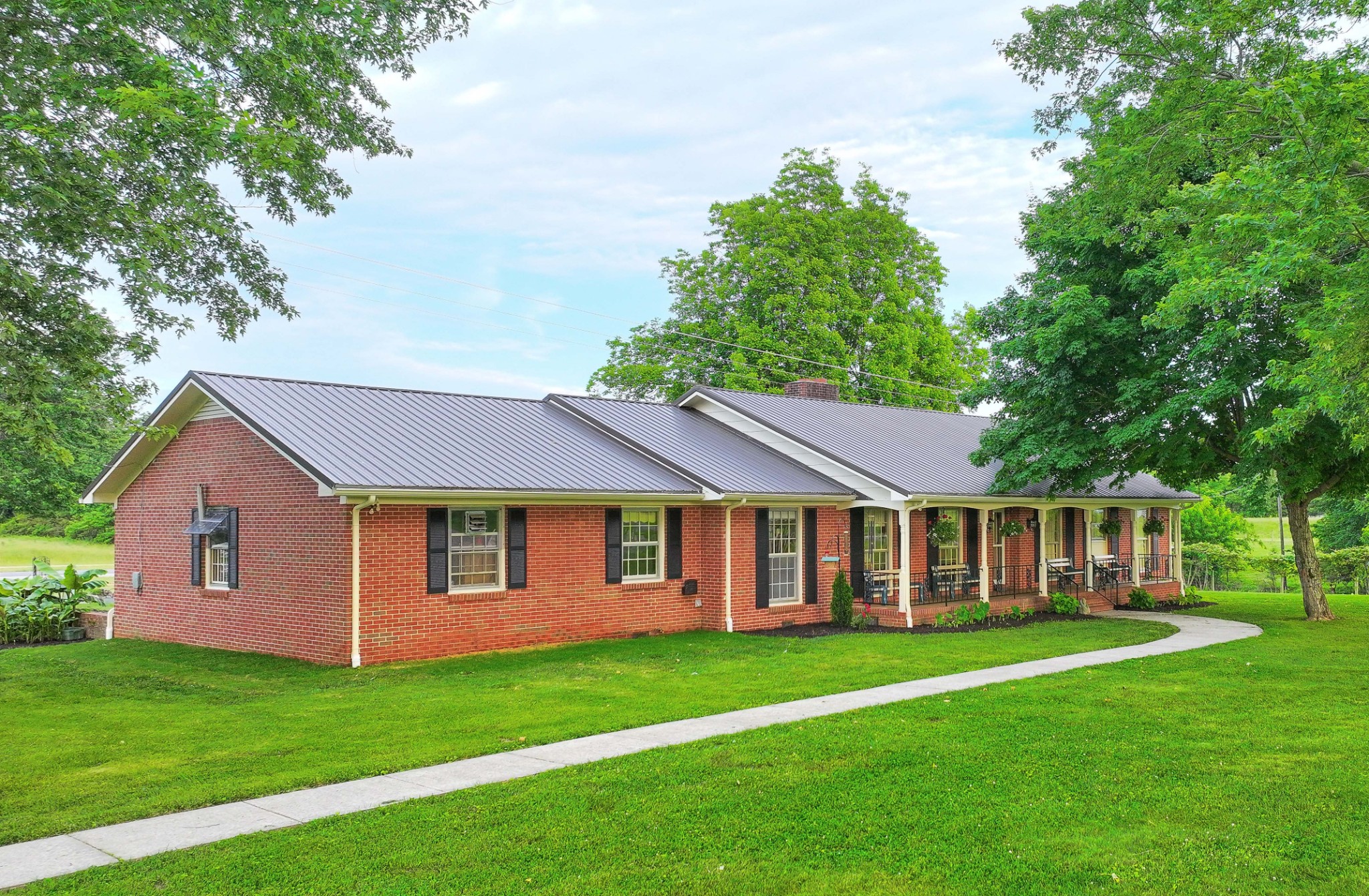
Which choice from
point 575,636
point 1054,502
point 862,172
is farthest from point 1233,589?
point 575,636

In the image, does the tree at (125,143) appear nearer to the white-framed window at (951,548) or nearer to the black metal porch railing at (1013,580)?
the white-framed window at (951,548)

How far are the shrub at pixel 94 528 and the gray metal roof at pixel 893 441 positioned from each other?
30460 millimetres

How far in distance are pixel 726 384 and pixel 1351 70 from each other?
27614mm

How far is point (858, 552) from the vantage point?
20781 millimetres

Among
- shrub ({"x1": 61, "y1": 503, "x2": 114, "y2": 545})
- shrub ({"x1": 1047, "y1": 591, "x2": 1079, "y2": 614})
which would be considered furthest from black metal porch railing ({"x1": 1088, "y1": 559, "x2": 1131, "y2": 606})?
shrub ({"x1": 61, "y1": 503, "x2": 114, "y2": 545})

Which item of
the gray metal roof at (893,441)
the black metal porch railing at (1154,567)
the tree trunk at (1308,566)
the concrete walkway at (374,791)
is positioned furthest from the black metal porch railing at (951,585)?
the concrete walkway at (374,791)

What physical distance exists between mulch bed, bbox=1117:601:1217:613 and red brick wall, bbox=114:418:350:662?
1858cm

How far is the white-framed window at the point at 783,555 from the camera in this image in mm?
19422

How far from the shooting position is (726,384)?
37969mm

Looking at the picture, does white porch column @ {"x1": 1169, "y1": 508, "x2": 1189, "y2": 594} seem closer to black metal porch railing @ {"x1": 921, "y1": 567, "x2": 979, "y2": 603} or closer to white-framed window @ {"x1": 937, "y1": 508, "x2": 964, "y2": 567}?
black metal porch railing @ {"x1": 921, "y1": 567, "x2": 979, "y2": 603}

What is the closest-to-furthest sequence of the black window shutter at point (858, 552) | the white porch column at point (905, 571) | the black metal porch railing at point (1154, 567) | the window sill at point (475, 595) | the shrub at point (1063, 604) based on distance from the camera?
the window sill at point (475, 595) → the white porch column at point (905, 571) → the black window shutter at point (858, 552) → the shrub at point (1063, 604) → the black metal porch railing at point (1154, 567)

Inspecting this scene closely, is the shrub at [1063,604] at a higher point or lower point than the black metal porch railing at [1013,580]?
lower

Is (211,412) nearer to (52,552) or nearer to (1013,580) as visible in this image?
(1013,580)

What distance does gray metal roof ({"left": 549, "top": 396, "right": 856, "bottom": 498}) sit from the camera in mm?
18922
